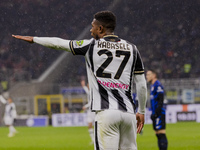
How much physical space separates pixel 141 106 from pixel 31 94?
67.9 ft

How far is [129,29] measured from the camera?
22.2 meters

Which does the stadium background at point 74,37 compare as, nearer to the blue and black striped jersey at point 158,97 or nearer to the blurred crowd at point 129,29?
the blurred crowd at point 129,29

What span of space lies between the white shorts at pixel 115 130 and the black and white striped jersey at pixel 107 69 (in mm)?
66

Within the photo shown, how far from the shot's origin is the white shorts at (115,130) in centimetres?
333

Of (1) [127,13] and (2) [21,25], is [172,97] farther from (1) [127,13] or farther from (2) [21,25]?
(2) [21,25]

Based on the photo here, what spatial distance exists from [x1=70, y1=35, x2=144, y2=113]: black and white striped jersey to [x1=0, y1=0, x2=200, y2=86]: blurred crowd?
17.6 meters

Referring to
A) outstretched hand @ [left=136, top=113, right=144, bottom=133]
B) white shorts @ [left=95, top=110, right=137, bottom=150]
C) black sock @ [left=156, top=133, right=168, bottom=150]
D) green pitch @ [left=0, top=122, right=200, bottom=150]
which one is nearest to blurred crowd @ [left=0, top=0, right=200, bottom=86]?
green pitch @ [left=0, top=122, right=200, bottom=150]

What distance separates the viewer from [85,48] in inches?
135

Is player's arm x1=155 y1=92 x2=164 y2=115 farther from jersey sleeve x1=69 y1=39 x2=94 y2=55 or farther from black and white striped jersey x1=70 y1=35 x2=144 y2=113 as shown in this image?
jersey sleeve x1=69 y1=39 x2=94 y2=55

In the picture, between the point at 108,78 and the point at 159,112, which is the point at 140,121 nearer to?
the point at 108,78

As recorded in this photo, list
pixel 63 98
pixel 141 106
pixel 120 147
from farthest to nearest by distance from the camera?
pixel 63 98, pixel 141 106, pixel 120 147

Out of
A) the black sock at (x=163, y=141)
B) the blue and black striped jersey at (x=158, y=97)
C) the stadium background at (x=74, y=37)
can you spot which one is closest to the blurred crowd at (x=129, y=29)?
the stadium background at (x=74, y=37)

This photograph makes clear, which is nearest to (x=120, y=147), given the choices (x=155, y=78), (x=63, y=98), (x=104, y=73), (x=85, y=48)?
(x=104, y=73)

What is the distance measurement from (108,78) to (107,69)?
7cm
